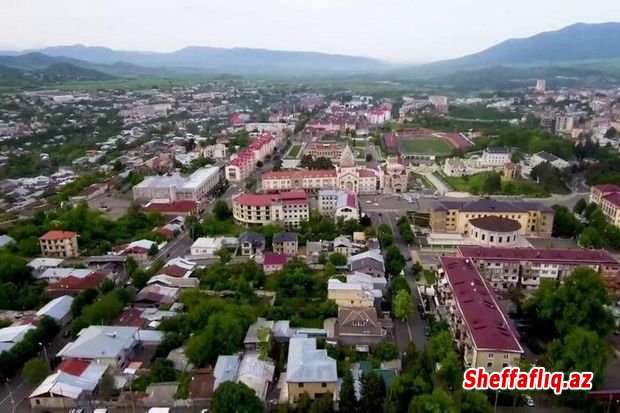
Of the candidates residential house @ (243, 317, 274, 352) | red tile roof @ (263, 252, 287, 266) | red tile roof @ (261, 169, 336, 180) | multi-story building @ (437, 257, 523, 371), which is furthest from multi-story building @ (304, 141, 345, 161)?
residential house @ (243, 317, 274, 352)

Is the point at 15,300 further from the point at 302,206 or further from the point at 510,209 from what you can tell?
the point at 510,209

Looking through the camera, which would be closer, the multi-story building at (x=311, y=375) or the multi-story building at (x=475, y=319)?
the multi-story building at (x=311, y=375)

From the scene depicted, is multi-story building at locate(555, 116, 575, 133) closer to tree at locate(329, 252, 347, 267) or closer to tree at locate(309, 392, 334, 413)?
tree at locate(329, 252, 347, 267)

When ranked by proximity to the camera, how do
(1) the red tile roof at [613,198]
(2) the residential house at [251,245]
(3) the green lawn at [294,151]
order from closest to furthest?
(2) the residential house at [251,245] → (1) the red tile roof at [613,198] → (3) the green lawn at [294,151]

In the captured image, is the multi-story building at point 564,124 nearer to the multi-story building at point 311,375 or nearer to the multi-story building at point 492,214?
the multi-story building at point 492,214

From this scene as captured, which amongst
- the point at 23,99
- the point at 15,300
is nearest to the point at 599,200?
the point at 15,300

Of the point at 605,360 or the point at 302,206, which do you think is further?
the point at 302,206

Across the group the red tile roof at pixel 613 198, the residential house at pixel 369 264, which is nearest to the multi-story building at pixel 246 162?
the residential house at pixel 369 264
